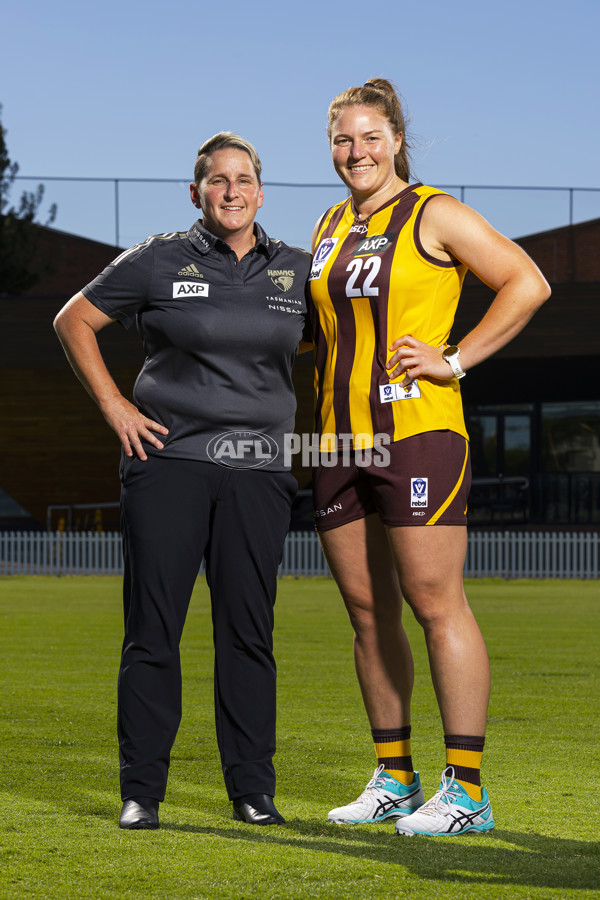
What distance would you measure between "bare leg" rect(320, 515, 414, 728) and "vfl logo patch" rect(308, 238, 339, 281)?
771 mm

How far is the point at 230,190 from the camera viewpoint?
11.4 feet

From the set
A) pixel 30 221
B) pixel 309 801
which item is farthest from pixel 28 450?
pixel 309 801

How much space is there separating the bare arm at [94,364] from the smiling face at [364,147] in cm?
88

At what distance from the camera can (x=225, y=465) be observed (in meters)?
3.44

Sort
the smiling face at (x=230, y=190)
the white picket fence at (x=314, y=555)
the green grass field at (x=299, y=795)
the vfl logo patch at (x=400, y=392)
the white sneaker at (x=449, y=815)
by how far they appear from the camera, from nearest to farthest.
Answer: the green grass field at (x=299, y=795) < the white sneaker at (x=449, y=815) < the vfl logo patch at (x=400, y=392) < the smiling face at (x=230, y=190) < the white picket fence at (x=314, y=555)

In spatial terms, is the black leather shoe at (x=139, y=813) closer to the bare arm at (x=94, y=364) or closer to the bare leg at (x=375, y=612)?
the bare leg at (x=375, y=612)

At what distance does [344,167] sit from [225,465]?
1.01 metres

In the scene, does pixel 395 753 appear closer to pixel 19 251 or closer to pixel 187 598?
pixel 187 598

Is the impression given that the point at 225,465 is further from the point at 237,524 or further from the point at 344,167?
the point at 344,167

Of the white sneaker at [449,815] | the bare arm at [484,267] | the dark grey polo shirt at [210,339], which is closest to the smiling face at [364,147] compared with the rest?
the bare arm at [484,267]

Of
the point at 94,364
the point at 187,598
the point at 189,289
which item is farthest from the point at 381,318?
the point at 187,598

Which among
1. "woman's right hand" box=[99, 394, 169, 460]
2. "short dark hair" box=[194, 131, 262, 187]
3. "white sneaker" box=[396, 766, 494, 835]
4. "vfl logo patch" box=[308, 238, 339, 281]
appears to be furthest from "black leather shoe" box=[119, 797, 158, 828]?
"short dark hair" box=[194, 131, 262, 187]

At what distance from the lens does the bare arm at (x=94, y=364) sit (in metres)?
3.44

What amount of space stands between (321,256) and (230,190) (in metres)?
0.35
